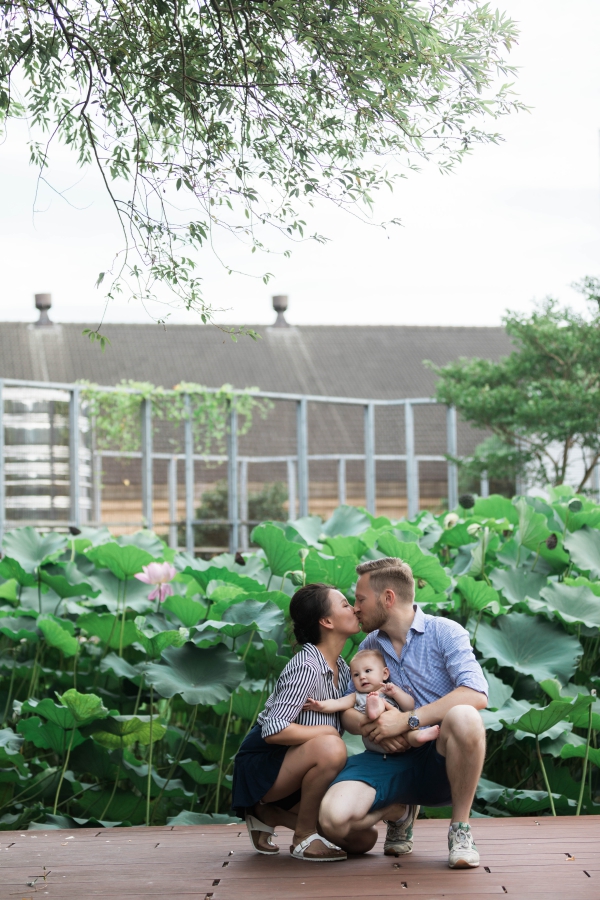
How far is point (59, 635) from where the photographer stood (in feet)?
11.2

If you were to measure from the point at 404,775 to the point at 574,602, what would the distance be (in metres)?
1.32

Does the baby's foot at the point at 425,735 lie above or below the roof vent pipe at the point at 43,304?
below

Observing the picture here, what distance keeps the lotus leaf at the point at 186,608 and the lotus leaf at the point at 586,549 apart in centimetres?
133

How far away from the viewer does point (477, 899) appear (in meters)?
1.88

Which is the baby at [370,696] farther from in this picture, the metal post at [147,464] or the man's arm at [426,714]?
the metal post at [147,464]

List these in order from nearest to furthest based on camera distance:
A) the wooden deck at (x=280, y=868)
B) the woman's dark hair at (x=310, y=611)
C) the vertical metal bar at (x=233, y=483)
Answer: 1. the wooden deck at (x=280, y=868)
2. the woman's dark hair at (x=310, y=611)
3. the vertical metal bar at (x=233, y=483)

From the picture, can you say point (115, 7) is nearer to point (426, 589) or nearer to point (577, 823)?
point (426, 589)

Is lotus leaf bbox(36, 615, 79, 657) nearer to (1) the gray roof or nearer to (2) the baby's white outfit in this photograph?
(2) the baby's white outfit

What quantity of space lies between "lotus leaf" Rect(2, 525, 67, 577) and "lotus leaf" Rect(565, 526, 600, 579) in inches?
77.6

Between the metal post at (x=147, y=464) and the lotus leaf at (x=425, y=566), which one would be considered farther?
the metal post at (x=147, y=464)

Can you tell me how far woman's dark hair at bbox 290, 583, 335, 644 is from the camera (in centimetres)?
232

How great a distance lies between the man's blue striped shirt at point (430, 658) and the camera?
2.23m

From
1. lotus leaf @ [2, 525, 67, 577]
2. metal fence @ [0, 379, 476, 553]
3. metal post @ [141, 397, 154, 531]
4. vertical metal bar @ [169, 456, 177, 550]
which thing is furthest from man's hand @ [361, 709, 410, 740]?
vertical metal bar @ [169, 456, 177, 550]

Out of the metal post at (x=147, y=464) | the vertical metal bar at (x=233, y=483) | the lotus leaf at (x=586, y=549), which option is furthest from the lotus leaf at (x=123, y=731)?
the vertical metal bar at (x=233, y=483)
